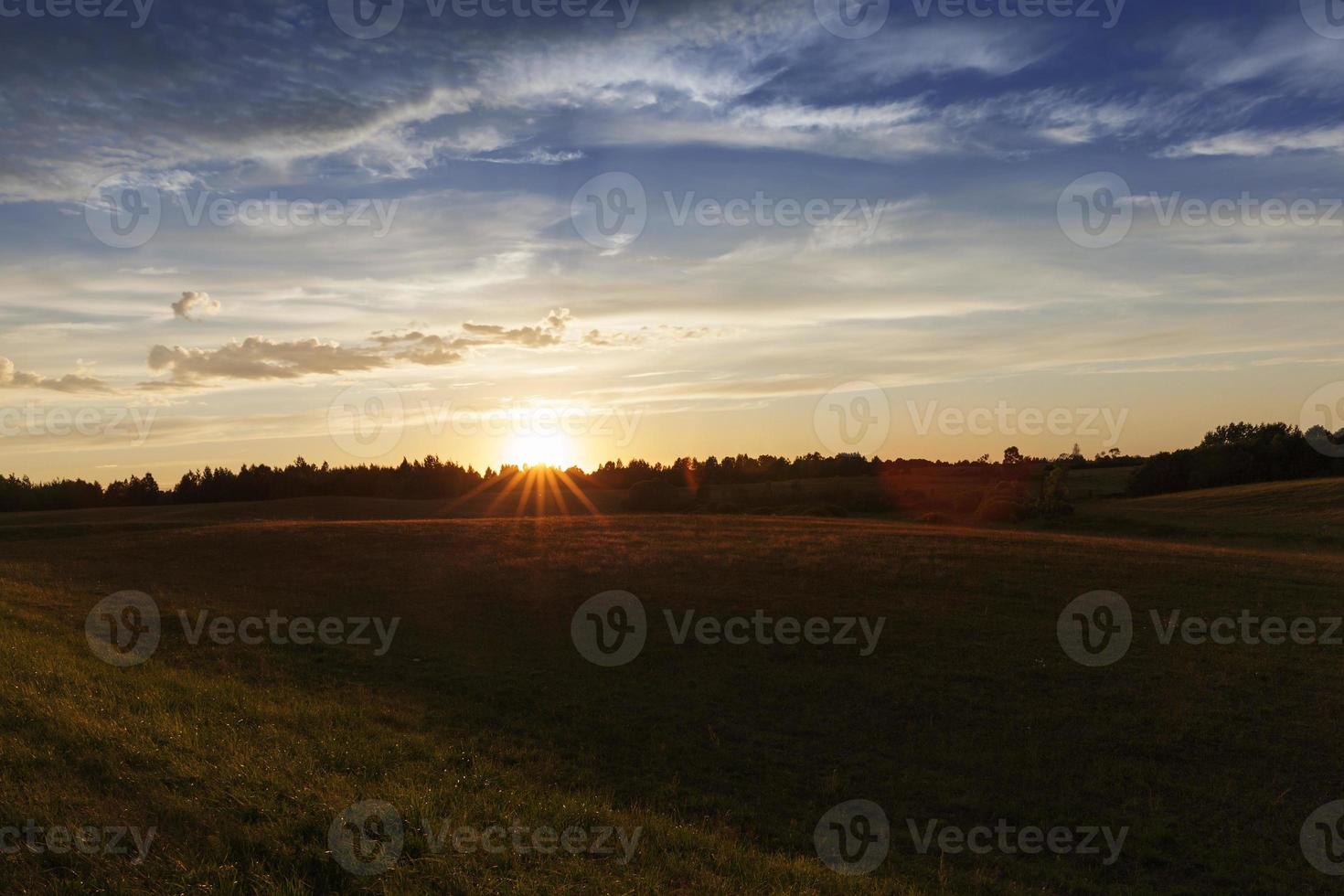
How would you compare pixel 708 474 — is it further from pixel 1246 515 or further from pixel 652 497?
pixel 1246 515

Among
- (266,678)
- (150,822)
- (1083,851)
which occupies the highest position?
(150,822)

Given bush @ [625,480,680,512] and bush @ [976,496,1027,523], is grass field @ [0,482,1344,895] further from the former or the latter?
bush @ [625,480,680,512]

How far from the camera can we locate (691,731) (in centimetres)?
1630

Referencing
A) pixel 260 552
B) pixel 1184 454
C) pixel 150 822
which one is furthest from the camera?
pixel 1184 454

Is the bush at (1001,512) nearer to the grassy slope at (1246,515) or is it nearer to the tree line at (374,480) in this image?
the grassy slope at (1246,515)

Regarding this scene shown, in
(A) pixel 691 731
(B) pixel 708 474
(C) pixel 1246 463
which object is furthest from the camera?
(B) pixel 708 474

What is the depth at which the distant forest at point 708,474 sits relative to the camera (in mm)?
95812

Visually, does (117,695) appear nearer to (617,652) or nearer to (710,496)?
(617,652)

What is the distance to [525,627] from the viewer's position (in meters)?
24.8

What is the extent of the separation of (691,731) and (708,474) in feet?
339

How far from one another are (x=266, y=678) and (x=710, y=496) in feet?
238

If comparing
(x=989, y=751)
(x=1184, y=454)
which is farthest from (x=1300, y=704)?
(x=1184, y=454)

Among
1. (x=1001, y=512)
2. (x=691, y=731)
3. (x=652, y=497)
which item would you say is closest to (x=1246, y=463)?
(x=1001, y=512)

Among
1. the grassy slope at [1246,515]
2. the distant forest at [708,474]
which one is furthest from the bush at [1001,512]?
the distant forest at [708,474]
